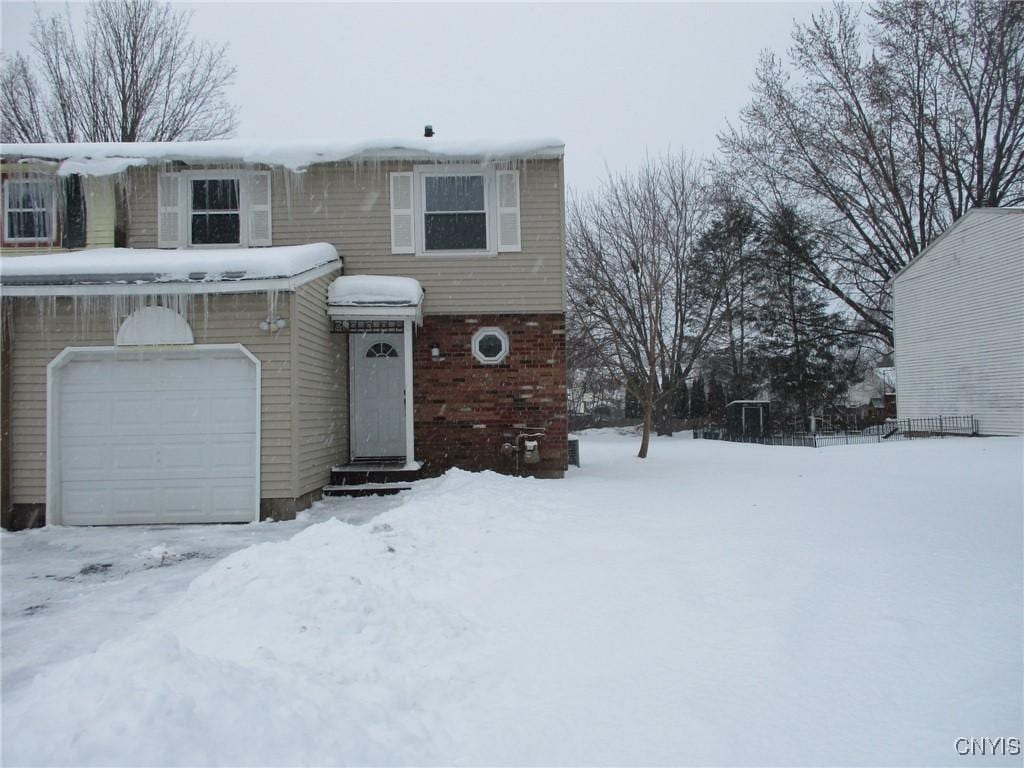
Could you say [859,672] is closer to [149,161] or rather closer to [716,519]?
[716,519]

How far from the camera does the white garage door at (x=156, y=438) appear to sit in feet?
26.1

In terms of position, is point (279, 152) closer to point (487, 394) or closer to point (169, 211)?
point (169, 211)

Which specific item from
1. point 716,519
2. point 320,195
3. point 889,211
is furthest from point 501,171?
point 889,211

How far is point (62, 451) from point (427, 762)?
7.60 meters

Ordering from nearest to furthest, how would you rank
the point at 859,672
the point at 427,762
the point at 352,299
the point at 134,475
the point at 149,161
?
the point at 427,762
the point at 859,672
the point at 134,475
the point at 352,299
the point at 149,161

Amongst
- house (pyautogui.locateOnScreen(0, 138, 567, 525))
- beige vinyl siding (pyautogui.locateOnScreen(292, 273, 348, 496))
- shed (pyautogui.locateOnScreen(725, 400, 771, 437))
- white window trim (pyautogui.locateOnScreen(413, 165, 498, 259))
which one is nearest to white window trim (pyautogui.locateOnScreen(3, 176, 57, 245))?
house (pyautogui.locateOnScreen(0, 138, 567, 525))

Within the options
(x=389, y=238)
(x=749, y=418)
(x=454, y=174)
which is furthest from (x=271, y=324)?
(x=749, y=418)

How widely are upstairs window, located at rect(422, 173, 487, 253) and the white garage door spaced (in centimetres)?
423

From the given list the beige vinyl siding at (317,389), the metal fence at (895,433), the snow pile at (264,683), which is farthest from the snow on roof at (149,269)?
the metal fence at (895,433)

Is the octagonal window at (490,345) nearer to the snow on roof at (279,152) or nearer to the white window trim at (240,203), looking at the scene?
the snow on roof at (279,152)

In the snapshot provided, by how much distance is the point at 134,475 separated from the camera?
796 cm

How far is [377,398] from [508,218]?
12.7ft

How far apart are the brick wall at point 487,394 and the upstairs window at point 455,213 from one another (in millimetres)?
1308

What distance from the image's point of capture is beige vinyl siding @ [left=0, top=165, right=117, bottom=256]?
10.5m
